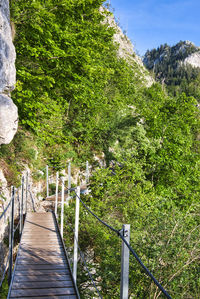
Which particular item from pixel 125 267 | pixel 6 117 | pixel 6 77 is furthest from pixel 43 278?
pixel 6 77

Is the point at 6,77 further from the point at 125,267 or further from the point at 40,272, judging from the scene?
the point at 125,267

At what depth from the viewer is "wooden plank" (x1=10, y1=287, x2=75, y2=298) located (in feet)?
12.2

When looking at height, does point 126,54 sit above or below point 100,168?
above

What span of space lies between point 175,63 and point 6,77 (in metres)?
132

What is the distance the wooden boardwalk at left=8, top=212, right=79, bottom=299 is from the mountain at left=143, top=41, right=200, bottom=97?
8677cm

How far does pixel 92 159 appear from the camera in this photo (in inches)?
789

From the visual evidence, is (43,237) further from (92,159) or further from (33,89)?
(92,159)

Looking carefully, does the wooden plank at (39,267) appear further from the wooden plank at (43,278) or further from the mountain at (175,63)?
the mountain at (175,63)

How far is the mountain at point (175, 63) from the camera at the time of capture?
10212 centimetres

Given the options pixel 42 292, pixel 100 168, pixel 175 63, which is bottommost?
pixel 42 292

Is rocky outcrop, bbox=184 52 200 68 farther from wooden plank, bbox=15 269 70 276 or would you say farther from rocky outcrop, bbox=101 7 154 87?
wooden plank, bbox=15 269 70 276

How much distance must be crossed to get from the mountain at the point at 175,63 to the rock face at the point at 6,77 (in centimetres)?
→ 8511

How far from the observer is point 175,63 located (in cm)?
12475

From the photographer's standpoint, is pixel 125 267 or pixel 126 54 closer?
pixel 125 267
